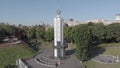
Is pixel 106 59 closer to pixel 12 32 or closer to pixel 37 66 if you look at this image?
pixel 37 66

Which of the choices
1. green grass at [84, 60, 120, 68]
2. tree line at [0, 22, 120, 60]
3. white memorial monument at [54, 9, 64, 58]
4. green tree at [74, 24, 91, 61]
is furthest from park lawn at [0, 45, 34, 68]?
green grass at [84, 60, 120, 68]

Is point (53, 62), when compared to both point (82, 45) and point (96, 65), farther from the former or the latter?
point (96, 65)

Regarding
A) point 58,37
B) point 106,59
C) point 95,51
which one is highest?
point 58,37

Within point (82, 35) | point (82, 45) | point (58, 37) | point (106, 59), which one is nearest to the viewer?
point (82, 45)

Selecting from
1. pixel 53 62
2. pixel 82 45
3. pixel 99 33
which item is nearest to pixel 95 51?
pixel 82 45

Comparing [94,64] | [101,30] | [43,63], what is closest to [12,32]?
[101,30]

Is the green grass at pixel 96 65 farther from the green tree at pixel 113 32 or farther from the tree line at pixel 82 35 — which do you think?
the green tree at pixel 113 32

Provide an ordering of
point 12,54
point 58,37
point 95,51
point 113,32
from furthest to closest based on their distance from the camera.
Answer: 1. point 113,32
2. point 12,54
3. point 95,51
4. point 58,37

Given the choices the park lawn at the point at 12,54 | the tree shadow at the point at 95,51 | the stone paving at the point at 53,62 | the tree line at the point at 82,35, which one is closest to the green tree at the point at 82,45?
the tree line at the point at 82,35
